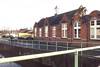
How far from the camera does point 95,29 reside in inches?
959

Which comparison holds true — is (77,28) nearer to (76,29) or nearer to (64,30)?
(76,29)

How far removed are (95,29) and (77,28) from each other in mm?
3900

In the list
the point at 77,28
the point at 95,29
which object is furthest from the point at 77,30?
the point at 95,29

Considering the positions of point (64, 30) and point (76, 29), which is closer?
point (76, 29)

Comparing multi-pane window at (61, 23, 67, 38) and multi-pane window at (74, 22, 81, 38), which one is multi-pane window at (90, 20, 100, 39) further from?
multi-pane window at (61, 23, 67, 38)

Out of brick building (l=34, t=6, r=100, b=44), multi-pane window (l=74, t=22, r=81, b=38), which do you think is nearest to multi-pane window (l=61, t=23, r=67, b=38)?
brick building (l=34, t=6, r=100, b=44)

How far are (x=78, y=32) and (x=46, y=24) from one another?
1311 centimetres

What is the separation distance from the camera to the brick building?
24.6 metres

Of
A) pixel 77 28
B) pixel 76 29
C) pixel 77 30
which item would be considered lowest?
pixel 77 30

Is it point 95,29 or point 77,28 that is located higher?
point 77,28

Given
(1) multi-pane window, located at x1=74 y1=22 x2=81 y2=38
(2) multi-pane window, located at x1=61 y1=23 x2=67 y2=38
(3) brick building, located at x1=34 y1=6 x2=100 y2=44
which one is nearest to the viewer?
(3) brick building, located at x1=34 y1=6 x2=100 y2=44

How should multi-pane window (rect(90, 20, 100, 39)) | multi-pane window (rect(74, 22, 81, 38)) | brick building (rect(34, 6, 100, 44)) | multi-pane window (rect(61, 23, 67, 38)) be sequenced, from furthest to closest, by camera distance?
1. multi-pane window (rect(61, 23, 67, 38))
2. multi-pane window (rect(74, 22, 81, 38))
3. brick building (rect(34, 6, 100, 44))
4. multi-pane window (rect(90, 20, 100, 39))

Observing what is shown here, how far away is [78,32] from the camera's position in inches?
1093

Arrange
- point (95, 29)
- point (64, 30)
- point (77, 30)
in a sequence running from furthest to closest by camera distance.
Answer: point (64, 30) → point (77, 30) → point (95, 29)
